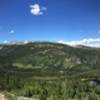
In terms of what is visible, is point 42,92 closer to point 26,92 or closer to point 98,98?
point 26,92

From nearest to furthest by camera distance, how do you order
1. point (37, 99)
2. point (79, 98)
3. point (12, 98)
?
1. point (12, 98)
2. point (37, 99)
3. point (79, 98)

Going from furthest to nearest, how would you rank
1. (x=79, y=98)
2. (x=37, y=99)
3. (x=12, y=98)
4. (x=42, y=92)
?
(x=42, y=92)
(x=79, y=98)
(x=37, y=99)
(x=12, y=98)

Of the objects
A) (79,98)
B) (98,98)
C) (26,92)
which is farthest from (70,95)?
(26,92)

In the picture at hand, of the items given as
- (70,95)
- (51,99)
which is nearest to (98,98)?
(70,95)

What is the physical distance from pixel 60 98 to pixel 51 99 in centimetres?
1124

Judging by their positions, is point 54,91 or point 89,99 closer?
point 89,99

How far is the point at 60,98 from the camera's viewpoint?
6649 inches

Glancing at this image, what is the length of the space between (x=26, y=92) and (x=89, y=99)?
4976cm

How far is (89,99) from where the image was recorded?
169625 millimetres

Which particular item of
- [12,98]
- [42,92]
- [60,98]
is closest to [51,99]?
[60,98]

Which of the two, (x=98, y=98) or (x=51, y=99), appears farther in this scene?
(x=98, y=98)

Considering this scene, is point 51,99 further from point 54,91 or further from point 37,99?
point 54,91

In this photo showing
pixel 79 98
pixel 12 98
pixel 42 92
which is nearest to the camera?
pixel 12 98

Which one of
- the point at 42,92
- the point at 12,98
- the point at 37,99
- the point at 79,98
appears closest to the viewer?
the point at 12,98
